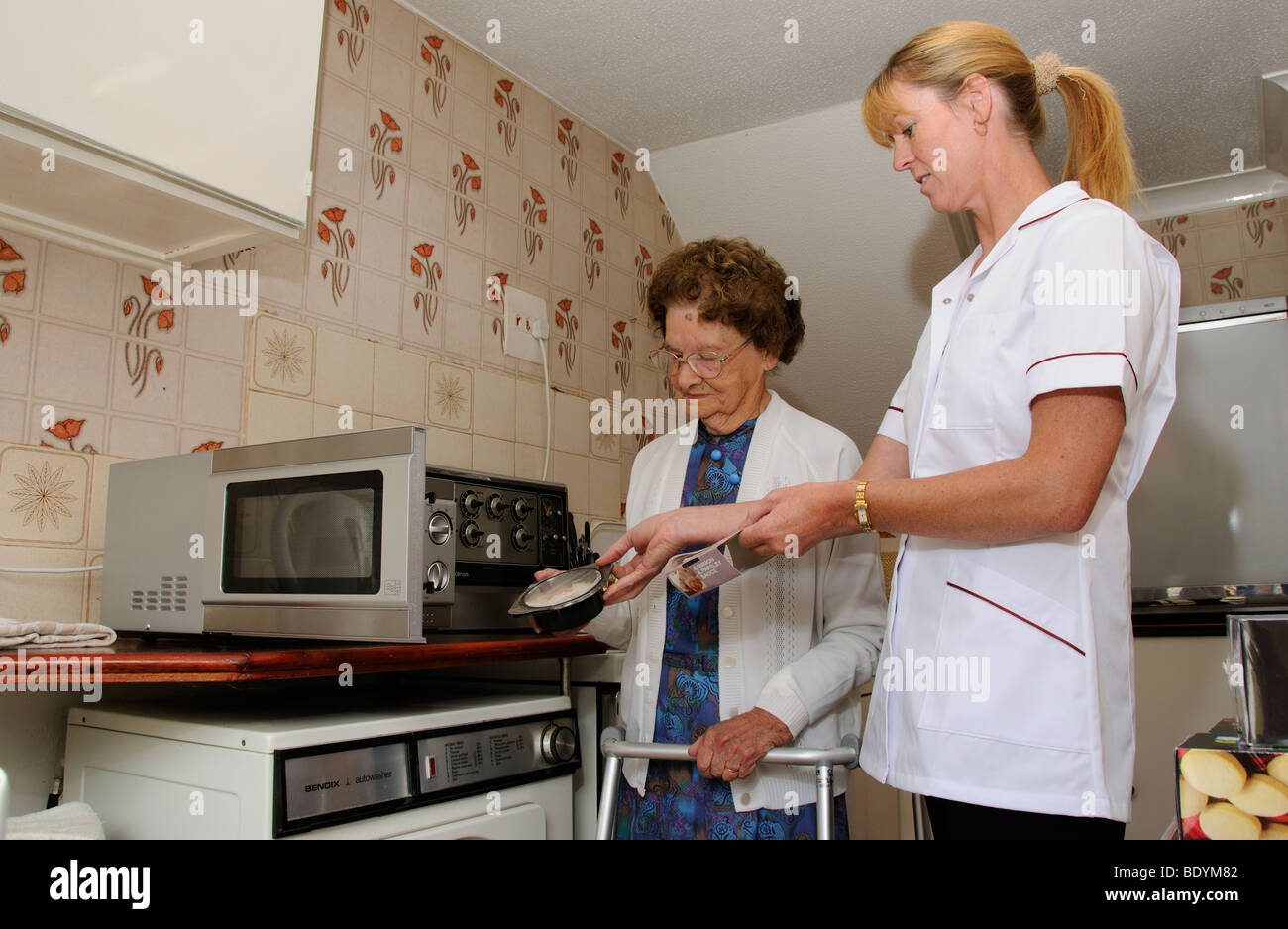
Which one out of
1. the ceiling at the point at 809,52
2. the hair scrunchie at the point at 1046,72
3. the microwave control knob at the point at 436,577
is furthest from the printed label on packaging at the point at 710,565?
the ceiling at the point at 809,52

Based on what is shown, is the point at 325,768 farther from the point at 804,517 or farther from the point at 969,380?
the point at 969,380

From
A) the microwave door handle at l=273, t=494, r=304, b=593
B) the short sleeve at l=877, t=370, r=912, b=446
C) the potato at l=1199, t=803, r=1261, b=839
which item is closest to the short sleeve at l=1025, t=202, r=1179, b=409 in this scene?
the short sleeve at l=877, t=370, r=912, b=446

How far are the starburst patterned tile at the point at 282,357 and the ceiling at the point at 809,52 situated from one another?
90 cm

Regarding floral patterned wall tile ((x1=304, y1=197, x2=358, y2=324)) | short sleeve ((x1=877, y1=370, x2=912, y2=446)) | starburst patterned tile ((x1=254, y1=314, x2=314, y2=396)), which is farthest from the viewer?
floral patterned wall tile ((x1=304, y1=197, x2=358, y2=324))

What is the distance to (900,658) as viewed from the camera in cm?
107

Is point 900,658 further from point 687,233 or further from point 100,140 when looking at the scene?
point 687,233

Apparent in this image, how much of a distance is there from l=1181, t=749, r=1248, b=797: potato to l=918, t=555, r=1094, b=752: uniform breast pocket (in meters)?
0.25

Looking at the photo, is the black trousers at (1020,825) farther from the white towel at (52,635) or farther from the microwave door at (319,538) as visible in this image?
the white towel at (52,635)

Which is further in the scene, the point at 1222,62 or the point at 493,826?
the point at 1222,62

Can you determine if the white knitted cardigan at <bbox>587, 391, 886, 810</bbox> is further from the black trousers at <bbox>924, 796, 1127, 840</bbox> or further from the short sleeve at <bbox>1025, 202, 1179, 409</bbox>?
the short sleeve at <bbox>1025, 202, 1179, 409</bbox>

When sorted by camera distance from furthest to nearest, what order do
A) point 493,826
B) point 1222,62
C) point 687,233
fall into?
1. point 687,233
2. point 1222,62
3. point 493,826

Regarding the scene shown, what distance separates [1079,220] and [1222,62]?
6.31ft

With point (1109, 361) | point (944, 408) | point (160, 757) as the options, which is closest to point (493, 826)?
point (160, 757)

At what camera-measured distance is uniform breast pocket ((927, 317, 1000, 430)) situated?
3.34ft
